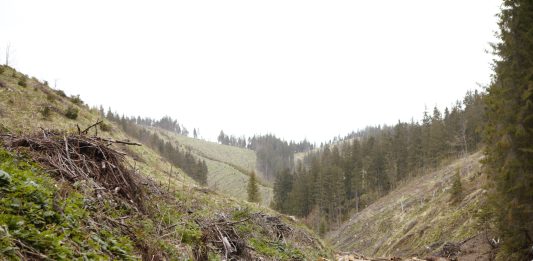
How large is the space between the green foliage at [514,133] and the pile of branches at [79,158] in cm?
1379

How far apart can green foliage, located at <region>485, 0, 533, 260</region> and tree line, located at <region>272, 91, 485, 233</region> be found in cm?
4457

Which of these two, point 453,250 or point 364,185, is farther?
point 364,185

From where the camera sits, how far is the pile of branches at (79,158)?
20.2 ft

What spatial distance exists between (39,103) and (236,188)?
3355 inches

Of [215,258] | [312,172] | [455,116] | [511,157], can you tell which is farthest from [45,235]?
[312,172]

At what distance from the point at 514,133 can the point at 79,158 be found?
602 inches

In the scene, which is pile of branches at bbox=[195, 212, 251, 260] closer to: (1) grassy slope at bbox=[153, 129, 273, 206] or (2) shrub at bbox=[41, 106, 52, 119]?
→ (2) shrub at bbox=[41, 106, 52, 119]

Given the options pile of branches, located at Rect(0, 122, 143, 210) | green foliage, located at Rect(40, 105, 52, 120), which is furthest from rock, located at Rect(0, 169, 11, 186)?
green foliage, located at Rect(40, 105, 52, 120)

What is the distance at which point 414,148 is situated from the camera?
68688 mm

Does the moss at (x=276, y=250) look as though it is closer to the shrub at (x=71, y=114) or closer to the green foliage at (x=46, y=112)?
the green foliage at (x=46, y=112)

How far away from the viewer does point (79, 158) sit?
6.66 m

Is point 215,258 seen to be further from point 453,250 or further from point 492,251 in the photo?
point 453,250

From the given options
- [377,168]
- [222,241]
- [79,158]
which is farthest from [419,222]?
[377,168]

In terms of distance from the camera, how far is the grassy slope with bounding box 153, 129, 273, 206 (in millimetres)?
97312
